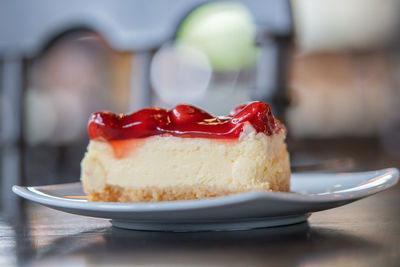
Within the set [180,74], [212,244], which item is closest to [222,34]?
[180,74]

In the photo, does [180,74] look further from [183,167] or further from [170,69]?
[183,167]

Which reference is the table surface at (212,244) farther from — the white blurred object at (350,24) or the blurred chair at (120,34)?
the white blurred object at (350,24)

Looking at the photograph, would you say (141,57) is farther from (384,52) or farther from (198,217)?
(198,217)

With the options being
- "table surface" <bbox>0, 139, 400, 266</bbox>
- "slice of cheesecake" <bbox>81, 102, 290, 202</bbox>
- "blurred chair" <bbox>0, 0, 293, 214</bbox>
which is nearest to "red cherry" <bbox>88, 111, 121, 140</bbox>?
"slice of cheesecake" <bbox>81, 102, 290, 202</bbox>

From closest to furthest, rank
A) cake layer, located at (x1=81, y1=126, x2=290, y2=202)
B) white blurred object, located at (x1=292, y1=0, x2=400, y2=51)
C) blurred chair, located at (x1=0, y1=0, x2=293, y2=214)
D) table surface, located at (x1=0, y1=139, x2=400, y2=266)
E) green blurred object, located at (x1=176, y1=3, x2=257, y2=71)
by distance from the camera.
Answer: table surface, located at (x1=0, y1=139, x2=400, y2=266) → cake layer, located at (x1=81, y1=126, x2=290, y2=202) → blurred chair, located at (x1=0, y1=0, x2=293, y2=214) → green blurred object, located at (x1=176, y1=3, x2=257, y2=71) → white blurred object, located at (x1=292, y1=0, x2=400, y2=51)

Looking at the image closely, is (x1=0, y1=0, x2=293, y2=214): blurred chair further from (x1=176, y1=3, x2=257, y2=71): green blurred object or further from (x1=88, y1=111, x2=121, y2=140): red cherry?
(x1=88, y1=111, x2=121, y2=140): red cherry

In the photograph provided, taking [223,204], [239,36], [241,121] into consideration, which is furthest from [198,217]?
[239,36]

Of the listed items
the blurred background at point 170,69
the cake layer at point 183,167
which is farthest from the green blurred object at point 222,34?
the cake layer at point 183,167

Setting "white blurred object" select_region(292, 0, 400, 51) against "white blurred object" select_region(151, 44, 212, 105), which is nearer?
"white blurred object" select_region(151, 44, 212, 105)
